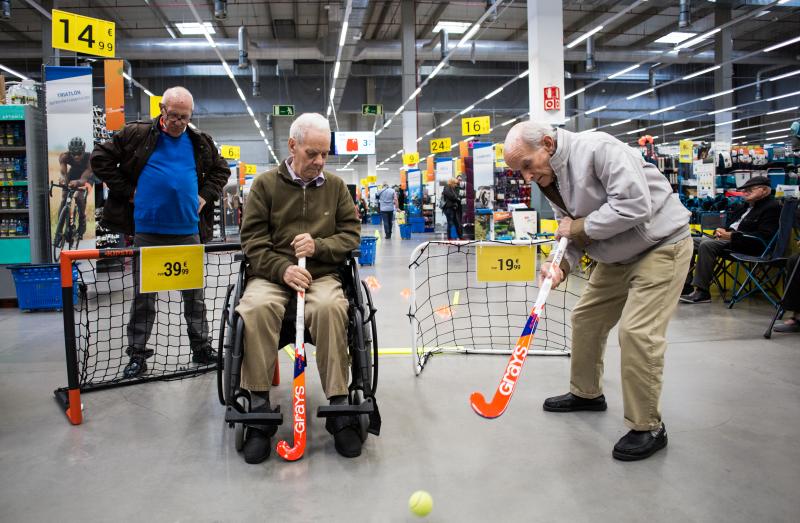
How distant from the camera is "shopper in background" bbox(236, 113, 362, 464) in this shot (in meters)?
2.23

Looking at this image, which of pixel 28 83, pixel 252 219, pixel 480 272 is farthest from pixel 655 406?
pixel 28 83

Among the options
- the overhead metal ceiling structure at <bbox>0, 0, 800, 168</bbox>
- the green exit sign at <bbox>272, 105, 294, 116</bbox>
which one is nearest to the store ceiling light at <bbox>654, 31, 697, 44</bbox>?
the overhead metal ceiling structure at <bbox>0, 0, 800, 168</bbox>

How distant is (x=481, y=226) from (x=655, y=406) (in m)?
10.7

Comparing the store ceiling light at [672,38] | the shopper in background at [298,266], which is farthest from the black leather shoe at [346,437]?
the store ceiling light at [672,38]

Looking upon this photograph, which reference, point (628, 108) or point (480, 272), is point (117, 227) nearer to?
point (480, 272)

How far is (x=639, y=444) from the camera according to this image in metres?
2.14

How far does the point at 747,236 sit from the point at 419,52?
1497cm

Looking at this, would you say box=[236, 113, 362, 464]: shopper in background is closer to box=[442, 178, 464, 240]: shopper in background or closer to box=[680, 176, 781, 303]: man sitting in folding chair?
box=[680, 176, 781, 303]: man sitting in folding chair

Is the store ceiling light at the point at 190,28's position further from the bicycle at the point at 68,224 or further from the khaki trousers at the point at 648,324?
the khaki trousers at the point at 648,324

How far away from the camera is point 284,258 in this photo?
2.41 metres

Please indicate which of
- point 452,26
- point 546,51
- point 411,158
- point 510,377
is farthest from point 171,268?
point 452,26

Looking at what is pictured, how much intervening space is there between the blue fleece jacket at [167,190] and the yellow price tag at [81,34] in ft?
11.4

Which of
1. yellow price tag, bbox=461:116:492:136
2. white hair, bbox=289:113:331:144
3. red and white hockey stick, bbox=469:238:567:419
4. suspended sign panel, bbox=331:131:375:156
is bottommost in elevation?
red and white hockey stick, bbox=469:238:567:419

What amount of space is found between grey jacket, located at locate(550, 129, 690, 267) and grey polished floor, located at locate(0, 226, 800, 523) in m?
0.79
